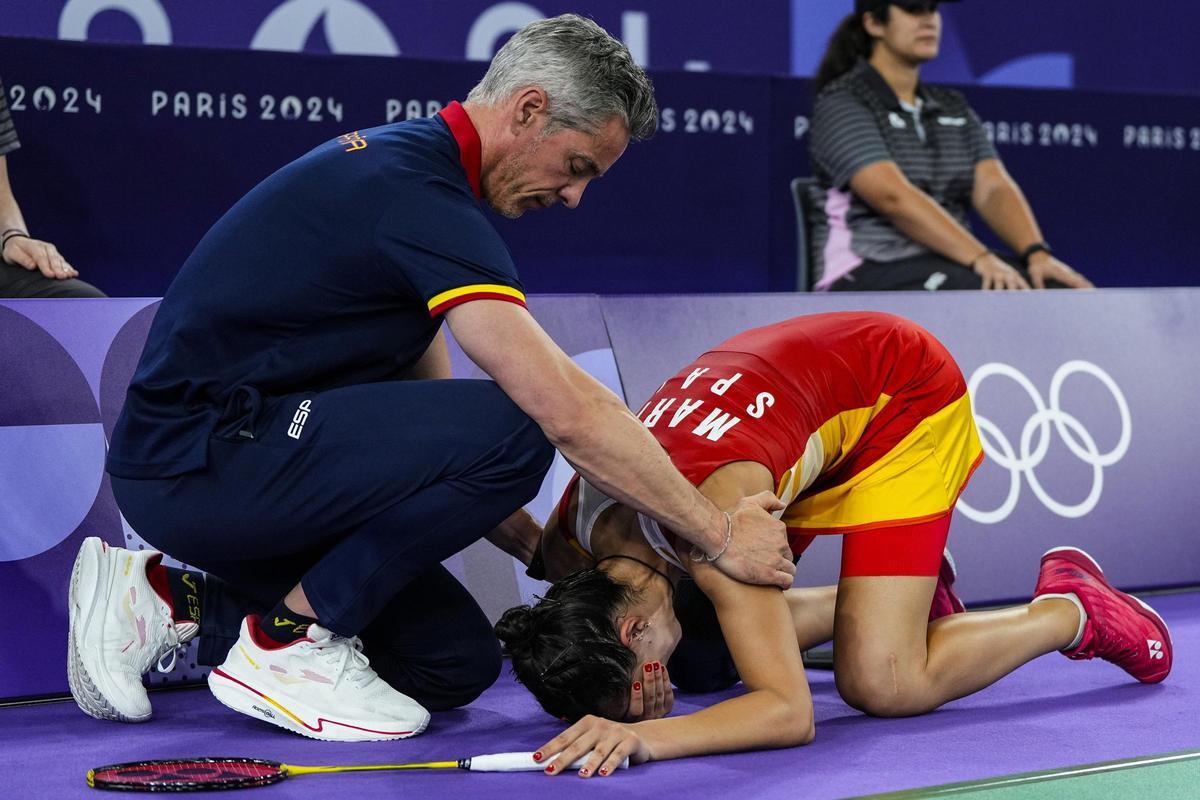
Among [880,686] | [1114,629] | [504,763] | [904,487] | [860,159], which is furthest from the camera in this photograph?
[860,159]

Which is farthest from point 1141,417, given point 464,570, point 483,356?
point 483,356

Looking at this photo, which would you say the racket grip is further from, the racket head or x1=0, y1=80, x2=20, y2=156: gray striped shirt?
x1=0, y1=80, x2=20, y2=156: gray striped shirt

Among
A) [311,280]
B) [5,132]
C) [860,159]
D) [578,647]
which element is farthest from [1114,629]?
[5,132]

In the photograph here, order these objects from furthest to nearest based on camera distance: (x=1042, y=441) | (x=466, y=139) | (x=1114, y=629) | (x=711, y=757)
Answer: (x=1042, y=441)
(x=1114, y=629)
(x=466, y=139)
(x=711, y=757)

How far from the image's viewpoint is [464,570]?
367cm

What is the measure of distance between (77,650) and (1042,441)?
8.63 feet

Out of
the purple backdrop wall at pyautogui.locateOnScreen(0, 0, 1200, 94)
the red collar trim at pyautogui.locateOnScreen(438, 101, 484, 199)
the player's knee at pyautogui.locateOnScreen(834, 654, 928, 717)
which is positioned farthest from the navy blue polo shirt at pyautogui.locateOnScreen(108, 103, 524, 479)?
the purple backdrop wall at pyautogui.locateOnScreen(0, 0, 1200, 94)

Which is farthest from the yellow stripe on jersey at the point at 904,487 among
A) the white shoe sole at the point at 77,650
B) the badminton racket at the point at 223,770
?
the white shoe sole at the point at 77,650

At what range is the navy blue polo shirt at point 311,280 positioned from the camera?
265cm

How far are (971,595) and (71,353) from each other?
2.35 m

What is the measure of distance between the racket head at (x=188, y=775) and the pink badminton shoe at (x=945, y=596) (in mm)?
1601

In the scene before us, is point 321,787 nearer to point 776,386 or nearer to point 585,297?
point 776,386

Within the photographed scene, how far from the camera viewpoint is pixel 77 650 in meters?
2.97

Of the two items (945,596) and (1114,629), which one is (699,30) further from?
(1114,629)
